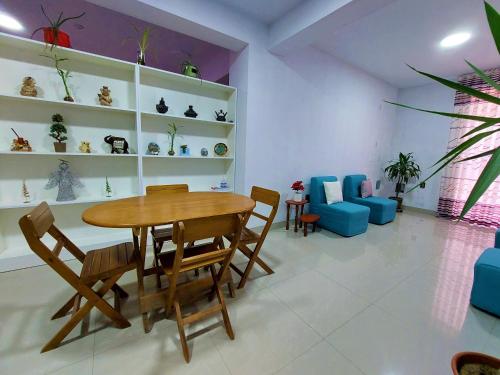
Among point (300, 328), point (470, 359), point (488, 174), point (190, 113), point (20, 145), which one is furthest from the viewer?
point (190, 113)

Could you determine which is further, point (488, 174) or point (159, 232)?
point (159, 232)

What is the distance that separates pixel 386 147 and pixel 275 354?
5337mm

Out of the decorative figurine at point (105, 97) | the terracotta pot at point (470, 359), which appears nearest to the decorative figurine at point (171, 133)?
the decorative figurine at point (105, 97)

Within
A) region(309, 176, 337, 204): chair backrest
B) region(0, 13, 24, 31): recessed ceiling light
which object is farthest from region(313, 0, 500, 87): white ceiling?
region(0, 13, 24, 31): recessed ceiling light

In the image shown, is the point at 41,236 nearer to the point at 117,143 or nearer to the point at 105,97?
the point at 117,143

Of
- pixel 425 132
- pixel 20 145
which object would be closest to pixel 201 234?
pixel 20 145

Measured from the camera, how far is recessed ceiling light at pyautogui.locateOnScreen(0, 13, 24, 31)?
2.92 m

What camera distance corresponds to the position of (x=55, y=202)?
2191 millimetres

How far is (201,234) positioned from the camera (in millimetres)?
1277

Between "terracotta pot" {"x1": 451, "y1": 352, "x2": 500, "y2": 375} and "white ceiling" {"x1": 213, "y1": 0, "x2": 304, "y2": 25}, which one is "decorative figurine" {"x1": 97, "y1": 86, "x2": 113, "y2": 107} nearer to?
"white ceiling" {"x1": 213, "y1": 0, "x2": 304, "y2": 25}

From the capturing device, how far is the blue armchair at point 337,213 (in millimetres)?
3178

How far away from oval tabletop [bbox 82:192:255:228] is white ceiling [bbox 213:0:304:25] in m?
2.22

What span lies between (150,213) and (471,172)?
5574mm

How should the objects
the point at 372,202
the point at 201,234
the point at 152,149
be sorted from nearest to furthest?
the point at 201,234 → the point at 152,149 → the point at 372,202
